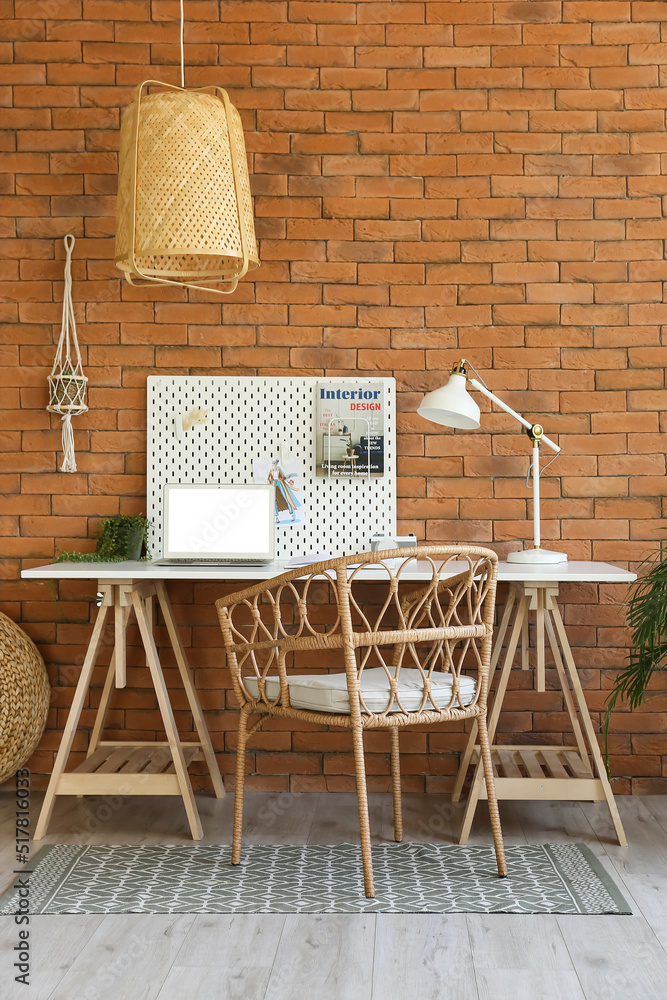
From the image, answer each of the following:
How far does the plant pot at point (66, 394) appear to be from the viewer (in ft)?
10.2

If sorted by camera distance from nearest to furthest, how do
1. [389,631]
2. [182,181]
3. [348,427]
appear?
[389,631] → [182,181] → [348,427]

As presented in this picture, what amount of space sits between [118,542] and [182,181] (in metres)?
1.15

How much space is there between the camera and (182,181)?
252 cm

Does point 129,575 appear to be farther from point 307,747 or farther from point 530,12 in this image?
point 530,12

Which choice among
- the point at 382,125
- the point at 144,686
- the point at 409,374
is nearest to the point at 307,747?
the point at 144,686

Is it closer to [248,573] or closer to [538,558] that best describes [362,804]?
[248,573]

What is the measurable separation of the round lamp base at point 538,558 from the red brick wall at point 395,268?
0.33 meters

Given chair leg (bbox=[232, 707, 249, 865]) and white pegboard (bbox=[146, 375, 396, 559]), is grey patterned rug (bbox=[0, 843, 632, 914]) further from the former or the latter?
white pegboard (bbox=[146, 375, 396, 559])

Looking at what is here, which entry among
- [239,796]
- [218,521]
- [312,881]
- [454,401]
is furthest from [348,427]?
[312,881]

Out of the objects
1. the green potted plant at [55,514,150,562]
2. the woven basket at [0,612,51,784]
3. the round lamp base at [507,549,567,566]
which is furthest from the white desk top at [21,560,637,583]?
the woven basket at [0,612,51,784]

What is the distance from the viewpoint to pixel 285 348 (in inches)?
124

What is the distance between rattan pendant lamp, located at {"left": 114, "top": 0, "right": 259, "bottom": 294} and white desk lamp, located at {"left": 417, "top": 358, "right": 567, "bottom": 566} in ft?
2.28

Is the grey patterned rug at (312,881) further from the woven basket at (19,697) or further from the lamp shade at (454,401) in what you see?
the lamp shade at (454,401)

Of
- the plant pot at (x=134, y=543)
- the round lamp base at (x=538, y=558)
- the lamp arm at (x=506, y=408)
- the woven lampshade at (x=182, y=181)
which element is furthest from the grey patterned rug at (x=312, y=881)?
the woven lampshade at (x=182, y=181)
